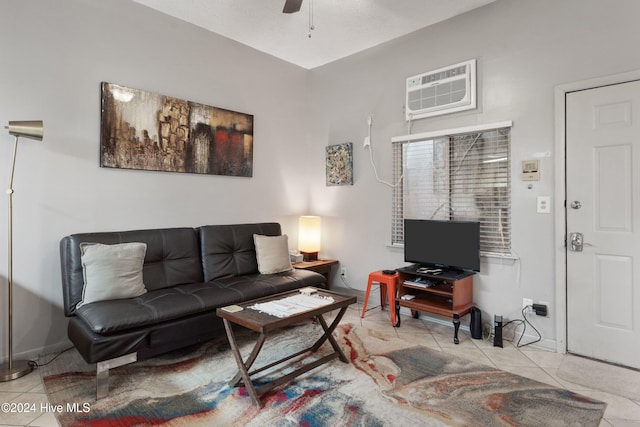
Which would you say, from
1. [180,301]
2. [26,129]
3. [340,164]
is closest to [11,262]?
[26,129]

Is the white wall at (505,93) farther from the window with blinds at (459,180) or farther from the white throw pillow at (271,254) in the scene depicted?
the white throw pillow at (271,254)

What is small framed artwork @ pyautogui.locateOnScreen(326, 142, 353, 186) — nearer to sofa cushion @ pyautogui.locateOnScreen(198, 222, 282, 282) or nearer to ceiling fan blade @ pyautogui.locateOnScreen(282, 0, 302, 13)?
sofa cushion @ pyautogui.locateOnScreen(198, 222, 282, 282)

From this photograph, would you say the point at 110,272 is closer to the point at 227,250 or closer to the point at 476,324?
the point at 227,250

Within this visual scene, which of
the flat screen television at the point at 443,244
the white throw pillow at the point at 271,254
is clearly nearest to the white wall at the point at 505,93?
the flat screen television at the point at 443,244

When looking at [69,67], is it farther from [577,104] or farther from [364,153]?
[577,104]

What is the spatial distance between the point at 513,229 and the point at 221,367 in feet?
8.56

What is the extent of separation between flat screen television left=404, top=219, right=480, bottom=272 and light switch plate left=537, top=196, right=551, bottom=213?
0.48m

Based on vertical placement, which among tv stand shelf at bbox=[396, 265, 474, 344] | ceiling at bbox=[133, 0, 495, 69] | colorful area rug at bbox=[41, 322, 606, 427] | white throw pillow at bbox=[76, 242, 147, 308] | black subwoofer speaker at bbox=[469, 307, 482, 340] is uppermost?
ceiling at bbox=[133, 0, 495, 69]

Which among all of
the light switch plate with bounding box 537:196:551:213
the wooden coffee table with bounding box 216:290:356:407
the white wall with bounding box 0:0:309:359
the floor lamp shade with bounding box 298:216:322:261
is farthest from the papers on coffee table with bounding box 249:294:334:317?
the light switch plate with bounding box 537:196:551:213

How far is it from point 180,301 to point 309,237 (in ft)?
6.72

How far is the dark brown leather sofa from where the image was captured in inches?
85.3

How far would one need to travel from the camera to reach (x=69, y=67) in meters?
2.81

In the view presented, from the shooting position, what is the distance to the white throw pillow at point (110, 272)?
2.47 meters

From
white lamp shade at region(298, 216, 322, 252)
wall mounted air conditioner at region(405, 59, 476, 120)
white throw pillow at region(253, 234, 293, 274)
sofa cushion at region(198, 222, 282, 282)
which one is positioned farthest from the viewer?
white lamp shade at region(298, 216, 322, 252)
